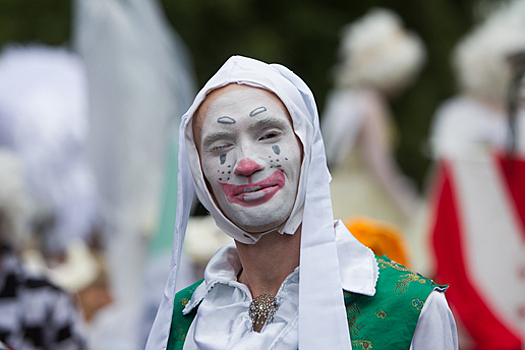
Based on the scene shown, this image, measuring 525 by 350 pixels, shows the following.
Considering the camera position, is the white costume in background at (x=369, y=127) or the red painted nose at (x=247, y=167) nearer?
the red painted nose at (x=247, y=167)

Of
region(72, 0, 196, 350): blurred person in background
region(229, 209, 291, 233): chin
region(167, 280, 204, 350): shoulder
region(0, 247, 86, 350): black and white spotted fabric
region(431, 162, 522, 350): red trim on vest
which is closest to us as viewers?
region(229, 209, 291, 233): chin

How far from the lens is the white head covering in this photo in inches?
73.2

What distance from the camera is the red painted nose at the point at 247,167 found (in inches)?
77.7

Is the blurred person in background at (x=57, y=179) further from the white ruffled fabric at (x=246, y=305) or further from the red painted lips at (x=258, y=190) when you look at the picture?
the red painted lips at (x=258, y=190)

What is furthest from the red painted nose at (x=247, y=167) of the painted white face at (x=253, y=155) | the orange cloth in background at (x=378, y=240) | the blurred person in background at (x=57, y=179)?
the blurred person in background at (x=57, y=179)

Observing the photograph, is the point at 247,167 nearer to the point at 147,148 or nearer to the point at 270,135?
the point at 270,135

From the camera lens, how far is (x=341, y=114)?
6.72m

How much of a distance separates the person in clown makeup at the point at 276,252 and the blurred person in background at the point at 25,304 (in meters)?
1.40

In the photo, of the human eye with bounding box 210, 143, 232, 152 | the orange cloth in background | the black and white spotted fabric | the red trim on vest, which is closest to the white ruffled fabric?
the human eye with bounding box 210, 143, 232, 152

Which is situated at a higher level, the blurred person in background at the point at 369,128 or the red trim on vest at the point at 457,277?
the blurred person in background at the point at 369,128

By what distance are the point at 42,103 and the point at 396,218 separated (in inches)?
126

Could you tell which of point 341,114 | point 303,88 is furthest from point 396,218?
point 303,88

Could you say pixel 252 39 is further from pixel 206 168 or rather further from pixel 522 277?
pixel 206 168

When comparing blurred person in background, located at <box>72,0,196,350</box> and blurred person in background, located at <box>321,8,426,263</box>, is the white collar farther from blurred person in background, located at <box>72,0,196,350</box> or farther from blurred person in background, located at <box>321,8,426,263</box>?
blurred person in background, located at <box>321,8,426,263</box>
